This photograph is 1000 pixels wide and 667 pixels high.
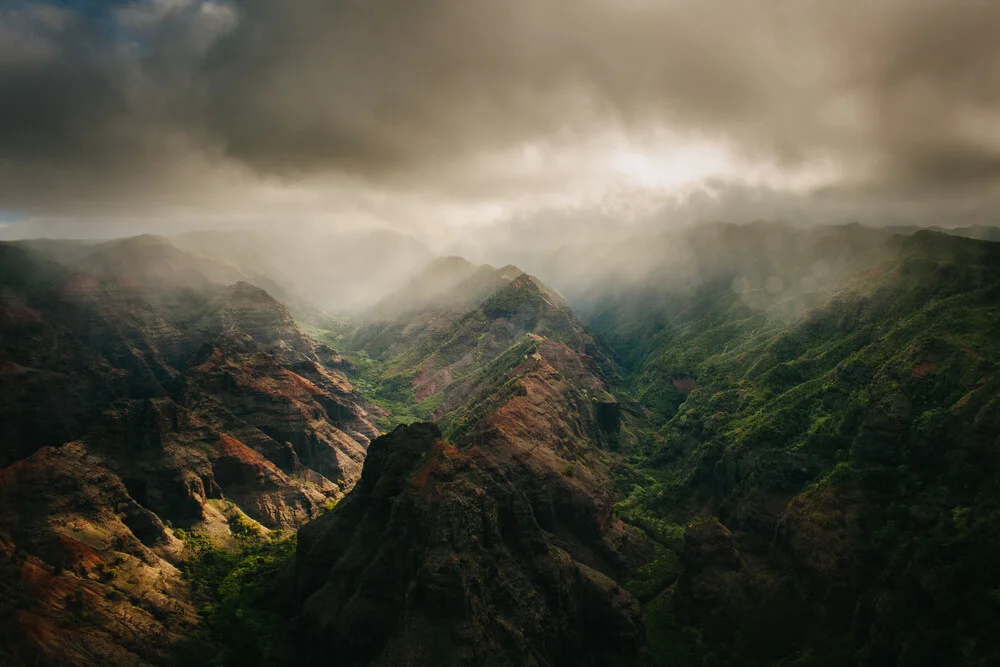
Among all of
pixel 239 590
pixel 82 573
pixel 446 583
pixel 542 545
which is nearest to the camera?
pixel 446 583

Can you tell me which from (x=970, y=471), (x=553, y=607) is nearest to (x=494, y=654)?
(x=553, y=607)

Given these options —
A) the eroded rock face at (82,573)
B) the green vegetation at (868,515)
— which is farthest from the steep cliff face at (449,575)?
the eroded rock face at (82,573)

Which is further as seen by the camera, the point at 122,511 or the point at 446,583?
the point at 122,511

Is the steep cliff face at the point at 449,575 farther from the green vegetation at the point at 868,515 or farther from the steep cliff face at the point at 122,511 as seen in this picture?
the steep cliff face at the point at 122,511

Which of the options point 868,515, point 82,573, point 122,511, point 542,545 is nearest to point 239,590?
point 122,511

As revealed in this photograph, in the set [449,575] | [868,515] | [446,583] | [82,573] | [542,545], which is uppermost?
[449,575]

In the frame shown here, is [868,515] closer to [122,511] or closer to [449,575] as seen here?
[449,575]

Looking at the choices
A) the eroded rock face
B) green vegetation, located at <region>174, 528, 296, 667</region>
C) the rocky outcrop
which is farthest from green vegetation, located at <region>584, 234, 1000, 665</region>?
the eroded rock face

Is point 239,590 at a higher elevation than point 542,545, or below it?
below

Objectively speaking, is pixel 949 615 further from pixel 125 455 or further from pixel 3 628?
pixel 125 455
